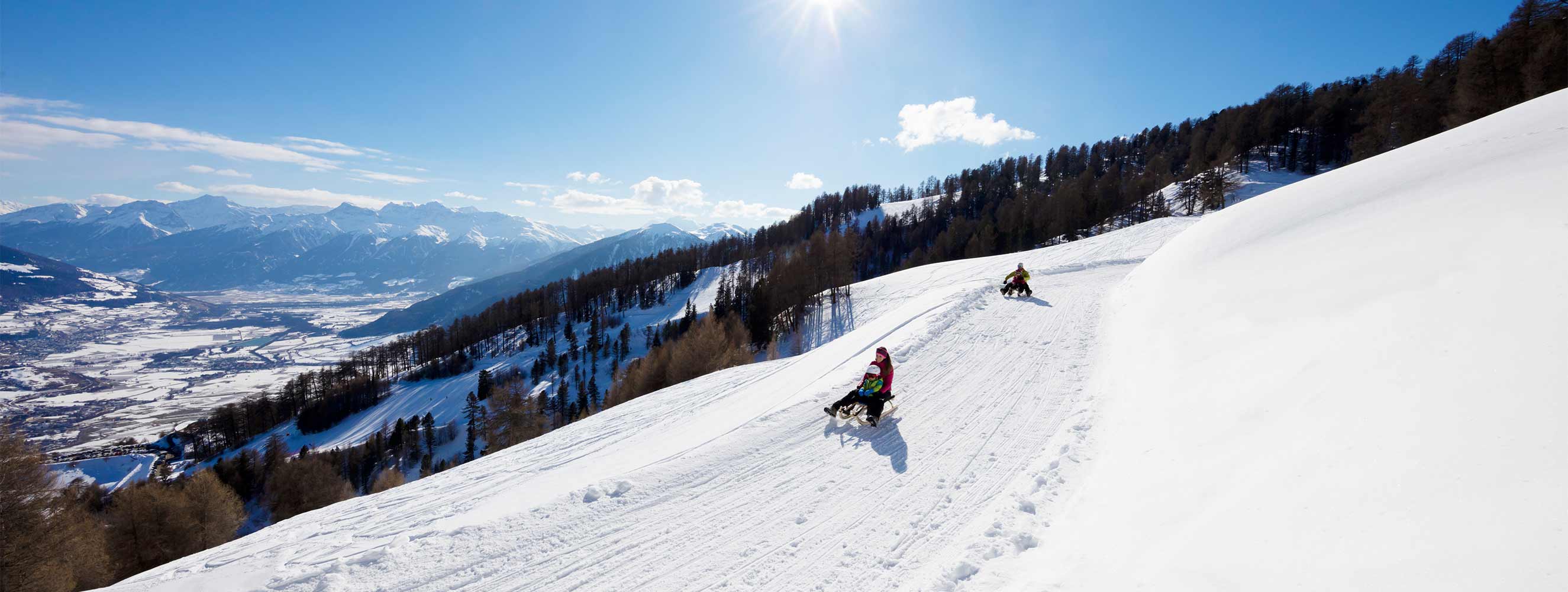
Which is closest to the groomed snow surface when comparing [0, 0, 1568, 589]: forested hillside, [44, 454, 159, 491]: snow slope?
[0, 0, 1568, 589]: forested hillside

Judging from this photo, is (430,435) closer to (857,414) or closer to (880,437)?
(857,414)

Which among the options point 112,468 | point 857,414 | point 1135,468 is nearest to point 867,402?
point 857,414

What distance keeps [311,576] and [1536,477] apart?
1223cm

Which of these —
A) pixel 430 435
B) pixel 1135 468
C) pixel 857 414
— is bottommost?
pixel 430 435

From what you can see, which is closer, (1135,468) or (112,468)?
(1135,468)

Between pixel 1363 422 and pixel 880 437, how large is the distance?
19.8 ft

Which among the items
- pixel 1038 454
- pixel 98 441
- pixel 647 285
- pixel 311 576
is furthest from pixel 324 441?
pixel 1038 454

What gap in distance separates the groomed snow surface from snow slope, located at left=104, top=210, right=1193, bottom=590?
5cm

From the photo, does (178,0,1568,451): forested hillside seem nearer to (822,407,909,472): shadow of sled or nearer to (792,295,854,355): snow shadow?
(792,295,854,355): snow shadow

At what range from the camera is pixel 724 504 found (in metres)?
7.27

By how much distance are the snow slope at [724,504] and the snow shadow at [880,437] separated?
1.8 inches

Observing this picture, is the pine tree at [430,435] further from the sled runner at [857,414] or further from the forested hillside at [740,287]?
the sled runner at [857,414]

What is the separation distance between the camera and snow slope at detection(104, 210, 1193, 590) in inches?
237

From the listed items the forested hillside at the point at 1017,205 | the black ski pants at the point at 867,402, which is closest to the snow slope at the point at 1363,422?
the black ski pants at the point at 867,402
